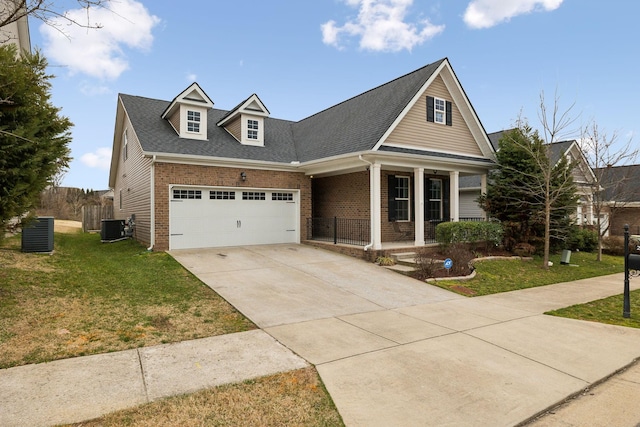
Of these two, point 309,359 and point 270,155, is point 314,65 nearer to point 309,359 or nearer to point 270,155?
point 270,155

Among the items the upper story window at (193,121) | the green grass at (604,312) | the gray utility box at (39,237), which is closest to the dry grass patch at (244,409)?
the green grass at (604,312)

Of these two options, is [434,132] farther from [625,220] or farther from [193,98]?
[625,220]

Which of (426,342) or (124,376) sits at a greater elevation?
(124,376)

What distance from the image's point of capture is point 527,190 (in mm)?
13750

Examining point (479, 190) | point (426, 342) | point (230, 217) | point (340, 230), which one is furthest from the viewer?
point (479, 190)

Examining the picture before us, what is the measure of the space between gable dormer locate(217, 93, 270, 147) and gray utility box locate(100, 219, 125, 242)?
6555 millimetres

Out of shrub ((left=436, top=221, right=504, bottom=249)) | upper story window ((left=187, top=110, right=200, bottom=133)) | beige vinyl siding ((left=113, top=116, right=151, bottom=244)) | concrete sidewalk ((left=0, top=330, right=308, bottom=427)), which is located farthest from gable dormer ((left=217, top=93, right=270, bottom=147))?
concrete sidewalk ((left=0, top=330, right=308, bottom=427))

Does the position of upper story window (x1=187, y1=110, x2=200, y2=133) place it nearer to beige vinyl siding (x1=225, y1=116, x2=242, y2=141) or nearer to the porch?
beige vinyl siding (x1=225, y1=116, x2=242, y2=141)

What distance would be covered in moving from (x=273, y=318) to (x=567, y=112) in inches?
504

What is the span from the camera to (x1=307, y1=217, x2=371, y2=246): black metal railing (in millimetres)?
14375

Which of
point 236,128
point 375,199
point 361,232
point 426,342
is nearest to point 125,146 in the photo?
point 236,128

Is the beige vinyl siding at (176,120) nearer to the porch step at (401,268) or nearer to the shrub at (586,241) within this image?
the porch step at (401,268)

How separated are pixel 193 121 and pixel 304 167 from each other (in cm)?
484

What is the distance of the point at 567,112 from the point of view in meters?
12.8
